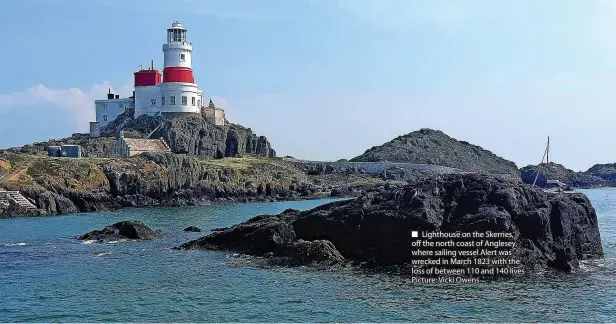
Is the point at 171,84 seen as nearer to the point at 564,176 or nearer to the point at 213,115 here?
the point at 213,115

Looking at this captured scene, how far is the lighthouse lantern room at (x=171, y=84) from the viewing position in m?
113

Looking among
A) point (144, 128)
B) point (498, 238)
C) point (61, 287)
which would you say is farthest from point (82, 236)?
point (144, 128)

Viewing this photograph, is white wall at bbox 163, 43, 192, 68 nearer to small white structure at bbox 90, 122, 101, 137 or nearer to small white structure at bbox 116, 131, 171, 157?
small white structure at bbox 116, 131, 171, 157

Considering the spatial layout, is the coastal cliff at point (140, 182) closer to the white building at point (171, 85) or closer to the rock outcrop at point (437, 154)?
the white building at point (171, 85)

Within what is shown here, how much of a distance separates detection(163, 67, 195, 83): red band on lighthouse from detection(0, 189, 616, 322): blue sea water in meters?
73.9

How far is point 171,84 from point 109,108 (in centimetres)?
1673

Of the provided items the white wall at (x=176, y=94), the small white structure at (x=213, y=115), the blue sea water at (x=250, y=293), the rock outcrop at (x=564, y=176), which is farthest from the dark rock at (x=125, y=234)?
the rock outcrop at (x=564, y=176)

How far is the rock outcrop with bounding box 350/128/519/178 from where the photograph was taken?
166 m

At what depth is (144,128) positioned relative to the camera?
113375mm

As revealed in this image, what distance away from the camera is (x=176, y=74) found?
4478 inches

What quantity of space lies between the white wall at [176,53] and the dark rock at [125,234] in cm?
6462

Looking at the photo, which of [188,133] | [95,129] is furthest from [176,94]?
[95,129]

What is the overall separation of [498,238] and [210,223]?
116ft

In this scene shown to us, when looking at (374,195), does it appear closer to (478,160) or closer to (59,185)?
(59,185)
